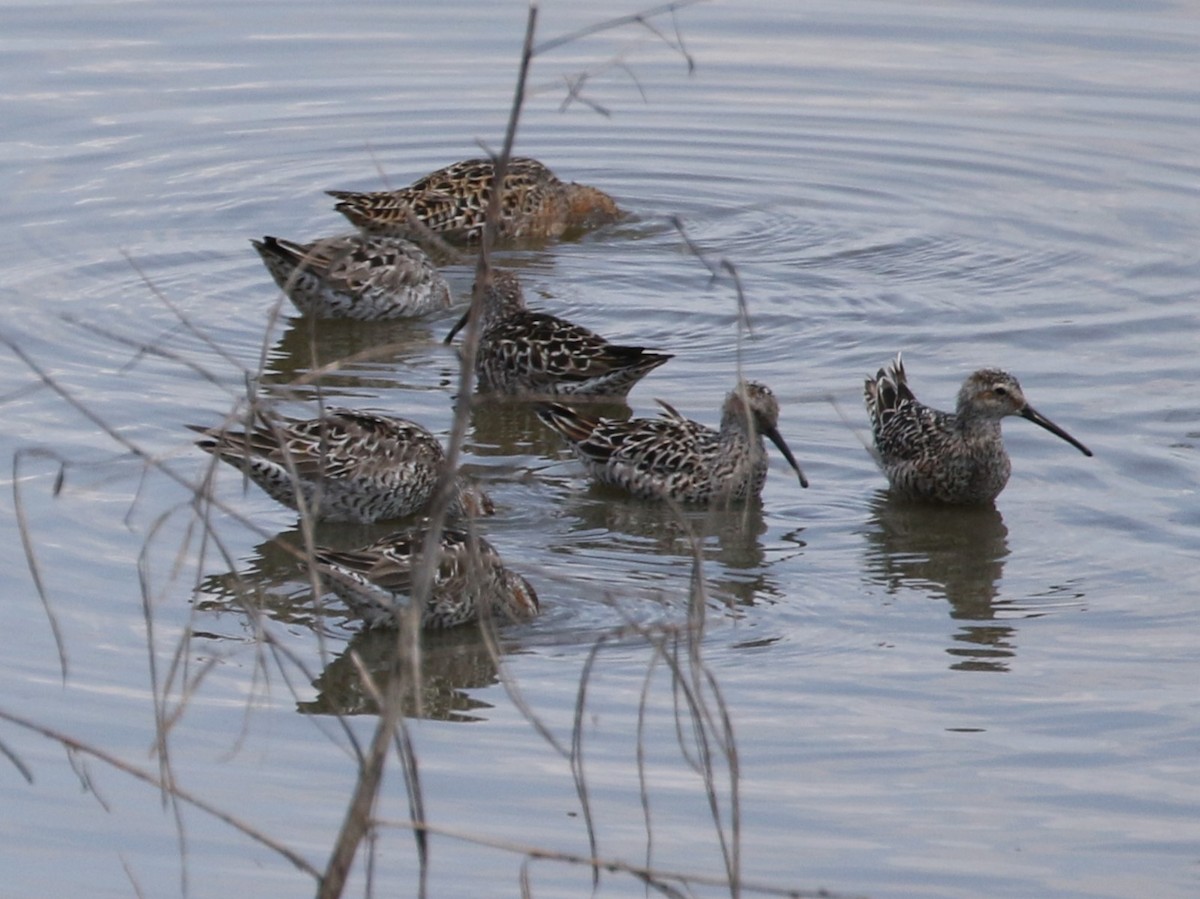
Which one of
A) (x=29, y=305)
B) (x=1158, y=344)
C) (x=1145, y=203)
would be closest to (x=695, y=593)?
(x=1158, y=344)

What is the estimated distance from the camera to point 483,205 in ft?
46.6

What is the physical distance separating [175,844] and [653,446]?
3840 mm

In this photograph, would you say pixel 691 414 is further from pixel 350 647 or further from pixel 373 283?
pixel 350 647

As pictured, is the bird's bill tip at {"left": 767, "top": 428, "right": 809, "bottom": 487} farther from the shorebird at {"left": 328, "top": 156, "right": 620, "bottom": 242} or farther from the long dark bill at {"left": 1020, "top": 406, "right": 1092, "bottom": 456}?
the shorebird at {"left": 328, "top": 156, "right": 620, "bottom": 242}

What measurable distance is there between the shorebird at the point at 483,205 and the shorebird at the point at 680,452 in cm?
425

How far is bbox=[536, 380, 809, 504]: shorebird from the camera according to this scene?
9289 mm

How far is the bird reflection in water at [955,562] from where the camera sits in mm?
7734

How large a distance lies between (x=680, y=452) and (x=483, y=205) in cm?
510


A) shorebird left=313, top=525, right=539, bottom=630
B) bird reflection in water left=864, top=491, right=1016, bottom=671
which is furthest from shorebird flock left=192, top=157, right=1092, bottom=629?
bird reflection in water left=864, top=491, right=1016, bottom=671

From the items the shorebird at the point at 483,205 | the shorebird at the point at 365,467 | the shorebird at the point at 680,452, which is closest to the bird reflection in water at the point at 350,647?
the shorebird at the point at 365,467

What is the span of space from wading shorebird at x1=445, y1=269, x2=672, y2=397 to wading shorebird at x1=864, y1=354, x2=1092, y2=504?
53.6 inches

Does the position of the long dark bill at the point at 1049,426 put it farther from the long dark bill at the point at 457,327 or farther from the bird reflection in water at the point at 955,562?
the long dark bill at the point at 457,327

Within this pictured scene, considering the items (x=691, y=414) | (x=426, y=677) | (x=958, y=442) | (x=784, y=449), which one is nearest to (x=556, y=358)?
(x=691, y=414)

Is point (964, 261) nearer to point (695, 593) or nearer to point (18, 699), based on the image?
point (18, 699)
